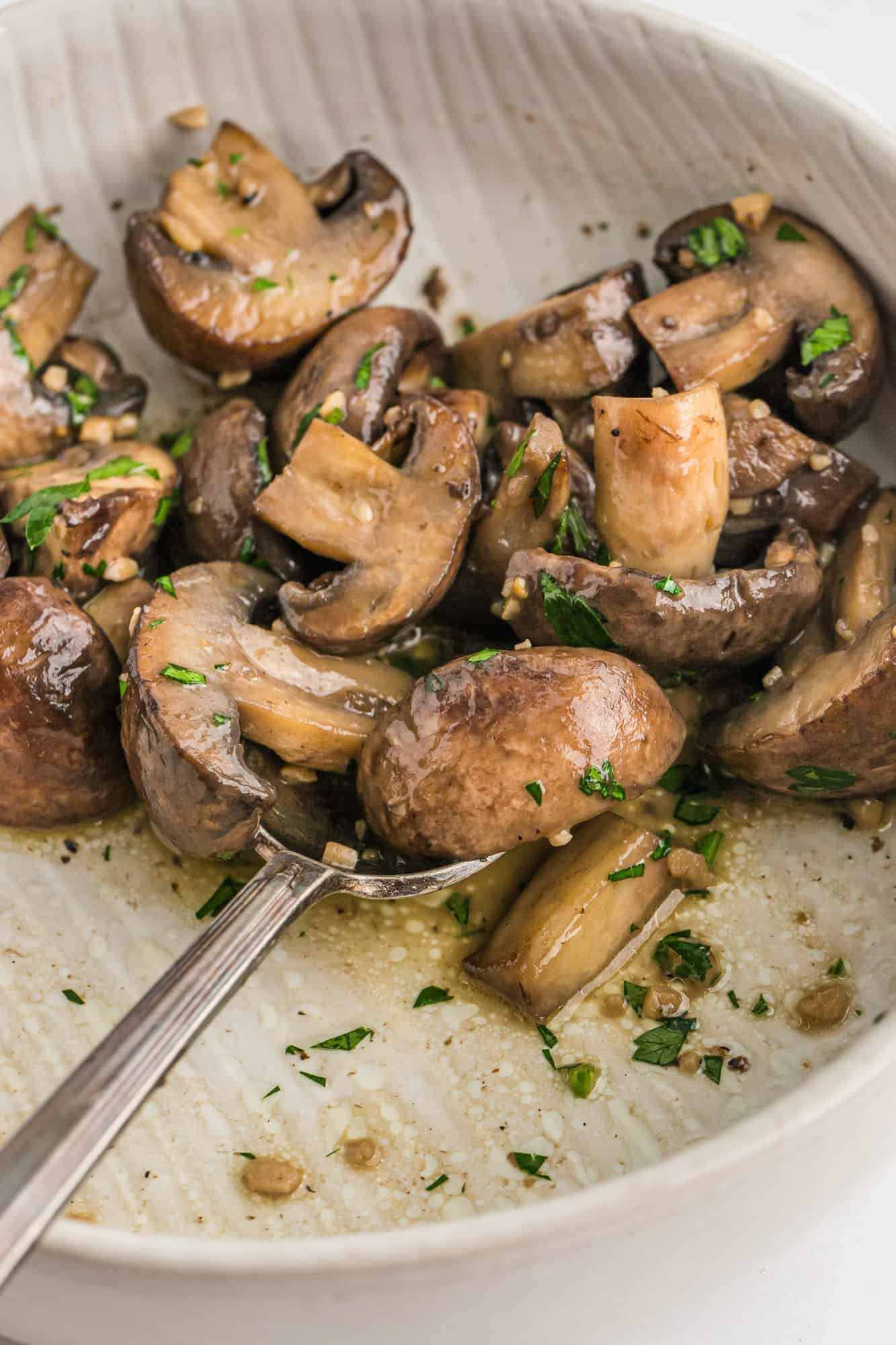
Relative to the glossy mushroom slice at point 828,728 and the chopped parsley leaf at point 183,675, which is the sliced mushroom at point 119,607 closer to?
the chopped parsley leaf at point 183,675

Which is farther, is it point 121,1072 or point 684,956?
point 684,956

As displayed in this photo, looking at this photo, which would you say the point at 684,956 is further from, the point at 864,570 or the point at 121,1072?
the point at 121,1072

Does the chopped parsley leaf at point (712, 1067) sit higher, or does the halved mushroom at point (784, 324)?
the halved mushroom at point (784, 324)

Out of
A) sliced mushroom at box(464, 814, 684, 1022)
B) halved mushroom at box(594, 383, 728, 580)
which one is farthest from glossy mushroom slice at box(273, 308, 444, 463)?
sliced mushroom at box(464, 814, 684, 1022)

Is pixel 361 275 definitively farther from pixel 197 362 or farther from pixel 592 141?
pixel 592 141

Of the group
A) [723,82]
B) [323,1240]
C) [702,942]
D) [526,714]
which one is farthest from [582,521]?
[323,1240]

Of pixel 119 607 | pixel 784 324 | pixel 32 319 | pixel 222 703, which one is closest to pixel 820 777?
pixel 784 324

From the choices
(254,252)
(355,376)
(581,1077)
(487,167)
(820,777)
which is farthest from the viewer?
(487,167)

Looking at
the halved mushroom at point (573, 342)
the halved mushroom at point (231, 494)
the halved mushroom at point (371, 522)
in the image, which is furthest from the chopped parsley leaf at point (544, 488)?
the halved mushroom at point (231, 494)
